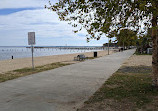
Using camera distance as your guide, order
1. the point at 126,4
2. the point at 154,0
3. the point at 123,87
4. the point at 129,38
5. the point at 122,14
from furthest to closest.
→ the point at 123,87 < the point at 129,38 < the point at 122,14 < the point at 126,4 < the point at 154,0

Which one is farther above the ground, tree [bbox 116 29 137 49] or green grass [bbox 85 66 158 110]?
tree [bbox 116 29 137 49]

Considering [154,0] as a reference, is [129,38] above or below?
below

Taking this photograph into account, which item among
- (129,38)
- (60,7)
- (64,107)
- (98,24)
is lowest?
(64,107)

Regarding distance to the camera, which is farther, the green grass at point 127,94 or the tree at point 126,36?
the tree at point 126,36

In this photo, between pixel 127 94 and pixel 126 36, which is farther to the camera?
pixel 126 36

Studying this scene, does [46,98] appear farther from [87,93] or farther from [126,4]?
[126,4]

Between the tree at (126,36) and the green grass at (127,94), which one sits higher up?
the tree at (126,36)

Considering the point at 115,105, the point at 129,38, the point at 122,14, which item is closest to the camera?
the point at 115,105

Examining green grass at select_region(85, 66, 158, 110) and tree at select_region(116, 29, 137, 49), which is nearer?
green grass at select_region(85, 66, 158, 110)

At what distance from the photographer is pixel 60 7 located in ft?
20.1

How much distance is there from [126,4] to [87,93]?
325 centimetres

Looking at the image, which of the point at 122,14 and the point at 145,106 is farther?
the point at 122,14

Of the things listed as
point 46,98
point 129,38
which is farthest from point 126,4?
point 46,98

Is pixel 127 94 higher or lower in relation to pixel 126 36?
lower
